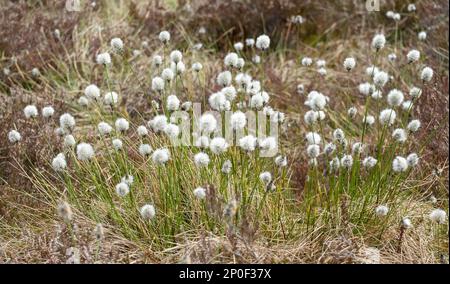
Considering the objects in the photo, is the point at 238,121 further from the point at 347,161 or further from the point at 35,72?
the point at 35,72

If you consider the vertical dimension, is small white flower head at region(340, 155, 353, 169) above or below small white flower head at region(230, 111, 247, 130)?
below

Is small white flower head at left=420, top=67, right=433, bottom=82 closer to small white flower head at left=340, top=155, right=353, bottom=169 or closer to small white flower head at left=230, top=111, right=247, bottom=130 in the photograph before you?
small white flower head at left=340, top=155, right=353, bottom=169

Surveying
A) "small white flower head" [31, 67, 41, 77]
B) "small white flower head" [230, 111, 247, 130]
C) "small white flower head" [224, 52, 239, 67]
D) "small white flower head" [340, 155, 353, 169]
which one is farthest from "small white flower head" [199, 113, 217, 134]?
"small white flower head" [31, 67, 41, 77]

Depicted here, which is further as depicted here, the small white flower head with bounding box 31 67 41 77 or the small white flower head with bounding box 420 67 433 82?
the small white flower head with bounding box 31 67 41 77

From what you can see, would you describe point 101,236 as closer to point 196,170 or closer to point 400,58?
point 196,170

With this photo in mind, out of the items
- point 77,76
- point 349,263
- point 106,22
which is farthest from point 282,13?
point 349,263

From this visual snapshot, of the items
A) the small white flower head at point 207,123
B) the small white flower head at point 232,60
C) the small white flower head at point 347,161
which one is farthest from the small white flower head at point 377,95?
the small white flower head at point 207,123

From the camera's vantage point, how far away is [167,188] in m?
3.18

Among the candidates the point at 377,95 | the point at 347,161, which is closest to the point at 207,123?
the point at 347,161

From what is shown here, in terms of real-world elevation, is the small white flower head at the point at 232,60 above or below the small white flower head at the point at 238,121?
above

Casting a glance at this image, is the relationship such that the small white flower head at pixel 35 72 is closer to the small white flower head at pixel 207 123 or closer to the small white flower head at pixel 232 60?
the small white flower head at pixel 232 60

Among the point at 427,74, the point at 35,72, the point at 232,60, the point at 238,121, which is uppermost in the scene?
the point at 35,72

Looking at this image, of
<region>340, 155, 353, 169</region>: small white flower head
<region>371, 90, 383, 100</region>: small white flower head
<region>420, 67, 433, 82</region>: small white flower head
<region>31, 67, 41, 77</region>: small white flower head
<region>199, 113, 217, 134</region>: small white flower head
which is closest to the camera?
<region>199, 113, 217, 134</region>: small white flower head
